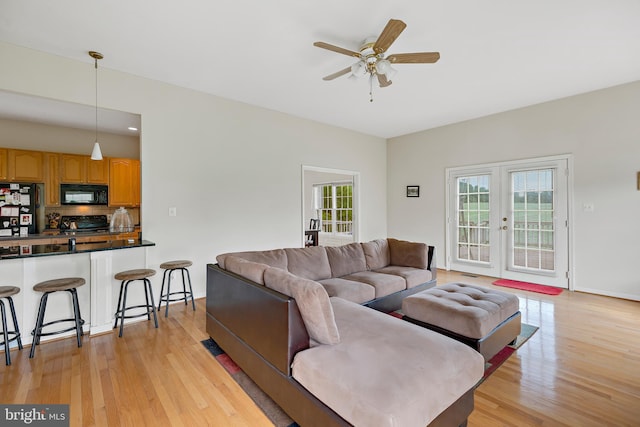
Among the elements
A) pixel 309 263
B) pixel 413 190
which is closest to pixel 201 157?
pixel 309 263

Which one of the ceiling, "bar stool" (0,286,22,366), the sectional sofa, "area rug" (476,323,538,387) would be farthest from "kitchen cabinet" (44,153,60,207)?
"area rug" (476,323,538,387)

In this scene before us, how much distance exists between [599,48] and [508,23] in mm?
1248

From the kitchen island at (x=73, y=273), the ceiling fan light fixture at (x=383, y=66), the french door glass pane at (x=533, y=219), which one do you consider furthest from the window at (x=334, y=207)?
the kitchen island at (x=73, y=273)

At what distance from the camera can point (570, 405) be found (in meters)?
1.81

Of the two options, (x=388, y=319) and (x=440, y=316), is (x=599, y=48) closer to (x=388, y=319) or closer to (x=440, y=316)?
(x=440, y=316)

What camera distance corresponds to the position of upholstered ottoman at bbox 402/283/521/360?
2.21 meters

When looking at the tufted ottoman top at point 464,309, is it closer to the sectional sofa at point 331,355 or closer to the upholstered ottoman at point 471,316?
the upholstered ottoman at point 471,316

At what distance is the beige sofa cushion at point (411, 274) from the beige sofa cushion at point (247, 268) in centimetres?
203

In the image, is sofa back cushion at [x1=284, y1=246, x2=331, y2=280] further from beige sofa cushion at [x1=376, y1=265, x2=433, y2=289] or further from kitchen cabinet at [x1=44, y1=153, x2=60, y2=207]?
kitchen cabinet at [x1=44, y1=153, x2=60, y2=207]

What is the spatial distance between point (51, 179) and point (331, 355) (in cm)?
590

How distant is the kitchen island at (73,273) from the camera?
8.46 ft

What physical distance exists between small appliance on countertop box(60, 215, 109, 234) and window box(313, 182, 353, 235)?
207 inches

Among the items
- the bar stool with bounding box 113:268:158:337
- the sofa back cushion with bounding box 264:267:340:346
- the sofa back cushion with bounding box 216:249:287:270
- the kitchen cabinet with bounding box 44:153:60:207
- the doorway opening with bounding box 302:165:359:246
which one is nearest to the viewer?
the sofa back cushion with bounding box 264:267:340:346

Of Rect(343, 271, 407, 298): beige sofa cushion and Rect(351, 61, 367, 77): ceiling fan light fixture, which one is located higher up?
Rect(351, 61, 367, 77): ceiling fan light fixture
